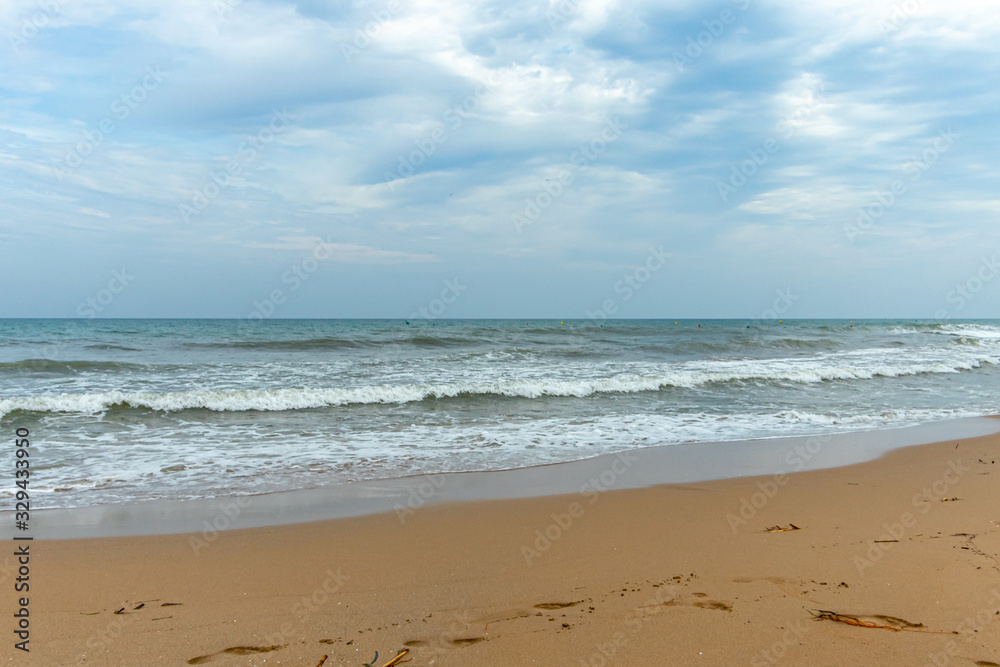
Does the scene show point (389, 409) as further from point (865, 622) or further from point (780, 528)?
point (865, 622)

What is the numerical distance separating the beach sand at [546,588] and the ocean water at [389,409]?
205cm

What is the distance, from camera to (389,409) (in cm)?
1202

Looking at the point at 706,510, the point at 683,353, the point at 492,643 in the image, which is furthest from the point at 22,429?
the point at 683,353

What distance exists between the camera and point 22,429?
9.05 metres

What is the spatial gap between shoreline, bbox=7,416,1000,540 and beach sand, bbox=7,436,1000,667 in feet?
1.10

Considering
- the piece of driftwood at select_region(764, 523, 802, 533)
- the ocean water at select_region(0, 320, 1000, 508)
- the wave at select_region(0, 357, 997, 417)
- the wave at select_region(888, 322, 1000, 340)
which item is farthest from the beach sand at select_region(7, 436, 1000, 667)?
the wave at select_region(888, 322, 1000, 340)

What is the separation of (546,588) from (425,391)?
33.6ft

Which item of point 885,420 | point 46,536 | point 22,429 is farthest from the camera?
point 885,420

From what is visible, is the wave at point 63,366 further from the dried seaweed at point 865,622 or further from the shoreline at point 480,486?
the dried seaweed at point 865,622

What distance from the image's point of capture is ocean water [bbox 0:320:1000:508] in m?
7.09

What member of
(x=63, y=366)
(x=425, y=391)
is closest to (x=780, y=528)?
(x=425, y=391)

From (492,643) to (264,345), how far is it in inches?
1087

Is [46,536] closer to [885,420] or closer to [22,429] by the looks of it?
[22,429]

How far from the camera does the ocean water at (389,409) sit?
7.09m
